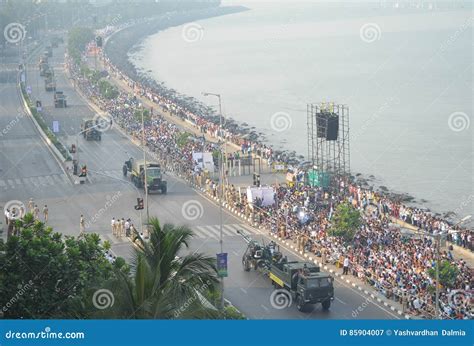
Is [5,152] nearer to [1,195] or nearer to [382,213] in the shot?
[1,195]

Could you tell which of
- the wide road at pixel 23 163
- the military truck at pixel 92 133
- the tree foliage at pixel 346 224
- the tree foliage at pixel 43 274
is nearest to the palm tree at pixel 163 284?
the tree foliage at pixel 43 274

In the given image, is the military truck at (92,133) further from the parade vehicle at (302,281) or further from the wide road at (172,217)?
the parade vehicle at (302,281)

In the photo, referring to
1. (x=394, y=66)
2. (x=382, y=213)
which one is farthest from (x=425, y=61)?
(x=382, y=213)

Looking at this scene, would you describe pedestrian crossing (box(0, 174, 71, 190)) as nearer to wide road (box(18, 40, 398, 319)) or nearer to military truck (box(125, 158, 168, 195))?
wide road (box(18, 40, 398, 319))

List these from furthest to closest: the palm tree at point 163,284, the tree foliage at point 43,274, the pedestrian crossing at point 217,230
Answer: the pedestrian crossing at point 217,230 → the tree foliage at point 43,274 → the palm tree at point 163,284

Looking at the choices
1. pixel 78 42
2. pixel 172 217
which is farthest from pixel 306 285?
pixel 78 42

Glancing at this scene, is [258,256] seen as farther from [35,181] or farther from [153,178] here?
[35,181]

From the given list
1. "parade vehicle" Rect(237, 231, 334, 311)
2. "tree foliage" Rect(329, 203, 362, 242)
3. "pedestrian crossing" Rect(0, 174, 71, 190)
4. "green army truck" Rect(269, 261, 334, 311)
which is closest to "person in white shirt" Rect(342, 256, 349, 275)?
"parade vehicle" Rect(237, 231, 334, 311)
